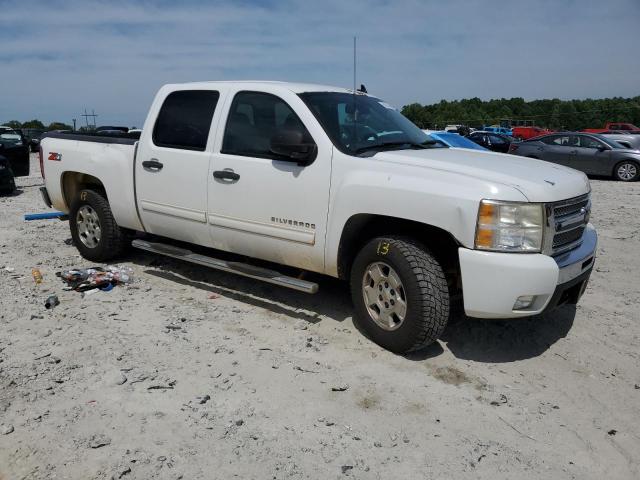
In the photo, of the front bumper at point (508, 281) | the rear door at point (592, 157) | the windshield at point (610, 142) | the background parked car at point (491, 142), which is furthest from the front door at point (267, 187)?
the background parked car at point (491, 142)

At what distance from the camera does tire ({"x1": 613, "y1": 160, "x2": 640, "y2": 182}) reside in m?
15.4

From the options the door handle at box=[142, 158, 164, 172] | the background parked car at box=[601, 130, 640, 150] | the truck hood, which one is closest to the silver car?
the background parked car at box=[601, 130, 640, 150]

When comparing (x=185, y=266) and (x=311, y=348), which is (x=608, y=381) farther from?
(x=185, y=266)

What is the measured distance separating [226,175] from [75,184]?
8.85 feet

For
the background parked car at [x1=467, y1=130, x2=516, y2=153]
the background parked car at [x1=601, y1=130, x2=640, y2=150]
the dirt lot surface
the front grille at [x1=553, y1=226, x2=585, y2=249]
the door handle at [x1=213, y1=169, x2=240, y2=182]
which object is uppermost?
the door handle at [x1=213, y1=169, x2=240, y2=182]

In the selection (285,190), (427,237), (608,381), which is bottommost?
(608,381)

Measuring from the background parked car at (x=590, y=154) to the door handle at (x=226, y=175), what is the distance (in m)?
13.9

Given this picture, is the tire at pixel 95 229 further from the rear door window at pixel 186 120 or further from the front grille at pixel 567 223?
the front grille at pixel 567 223

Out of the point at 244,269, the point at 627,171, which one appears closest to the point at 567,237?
the point at 244,269

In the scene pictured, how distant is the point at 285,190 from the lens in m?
4.38

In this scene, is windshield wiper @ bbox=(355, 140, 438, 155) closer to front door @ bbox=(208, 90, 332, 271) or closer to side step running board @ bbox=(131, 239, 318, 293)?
front door @ bbox=(208, 90, 332, 271)

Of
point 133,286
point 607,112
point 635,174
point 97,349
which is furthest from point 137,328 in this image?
point 607,112

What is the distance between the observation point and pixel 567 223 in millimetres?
3838

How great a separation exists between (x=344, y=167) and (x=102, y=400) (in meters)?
2.22
